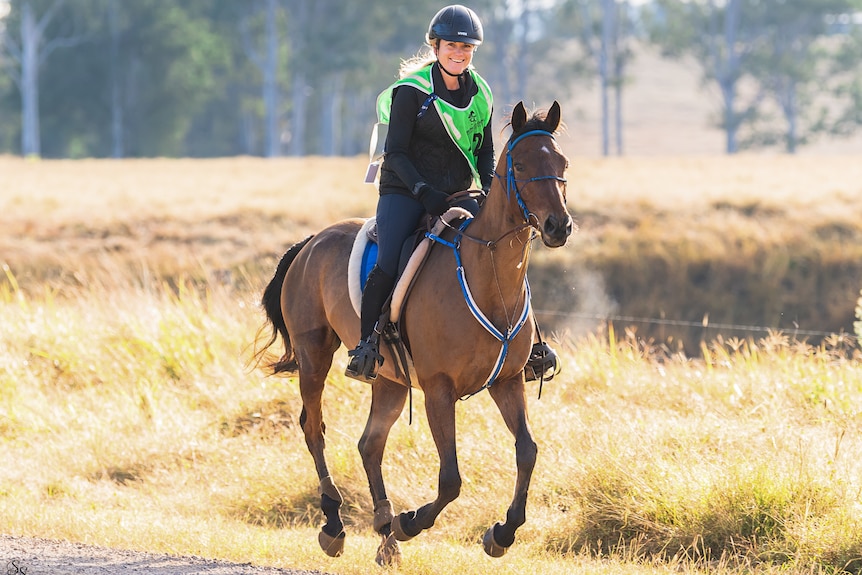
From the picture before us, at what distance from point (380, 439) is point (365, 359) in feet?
2.85

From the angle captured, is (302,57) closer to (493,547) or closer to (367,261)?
(367,261)

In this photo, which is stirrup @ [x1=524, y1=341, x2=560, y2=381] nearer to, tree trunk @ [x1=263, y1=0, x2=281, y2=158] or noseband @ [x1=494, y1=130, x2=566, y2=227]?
noseband @ [x1=494, y1=130, x2=566, y2=227]

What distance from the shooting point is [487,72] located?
91812 millimetres

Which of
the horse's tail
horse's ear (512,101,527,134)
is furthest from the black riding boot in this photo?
the horse's tail

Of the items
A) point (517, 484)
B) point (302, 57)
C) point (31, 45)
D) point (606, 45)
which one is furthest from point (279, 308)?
point (606, 45)

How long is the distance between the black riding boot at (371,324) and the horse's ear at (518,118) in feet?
4.13

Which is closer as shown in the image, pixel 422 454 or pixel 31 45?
pixel 422 454

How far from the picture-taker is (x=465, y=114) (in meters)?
7.09

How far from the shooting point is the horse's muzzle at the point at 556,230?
5754mm

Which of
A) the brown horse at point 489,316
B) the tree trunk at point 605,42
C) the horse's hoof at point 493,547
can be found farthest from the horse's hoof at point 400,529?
the tree trunk at point 605,42

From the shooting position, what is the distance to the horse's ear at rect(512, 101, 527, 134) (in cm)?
628

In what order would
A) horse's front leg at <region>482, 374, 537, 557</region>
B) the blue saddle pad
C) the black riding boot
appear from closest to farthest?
1. horse's front leg at <region>482, 374, 537, 557</region>
2. the black riding boot
3. the blue saddle pad

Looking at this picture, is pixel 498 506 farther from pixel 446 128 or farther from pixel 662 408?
pixel 446 128

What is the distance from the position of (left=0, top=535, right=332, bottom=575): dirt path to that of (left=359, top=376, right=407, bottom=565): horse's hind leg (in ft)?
2.49
